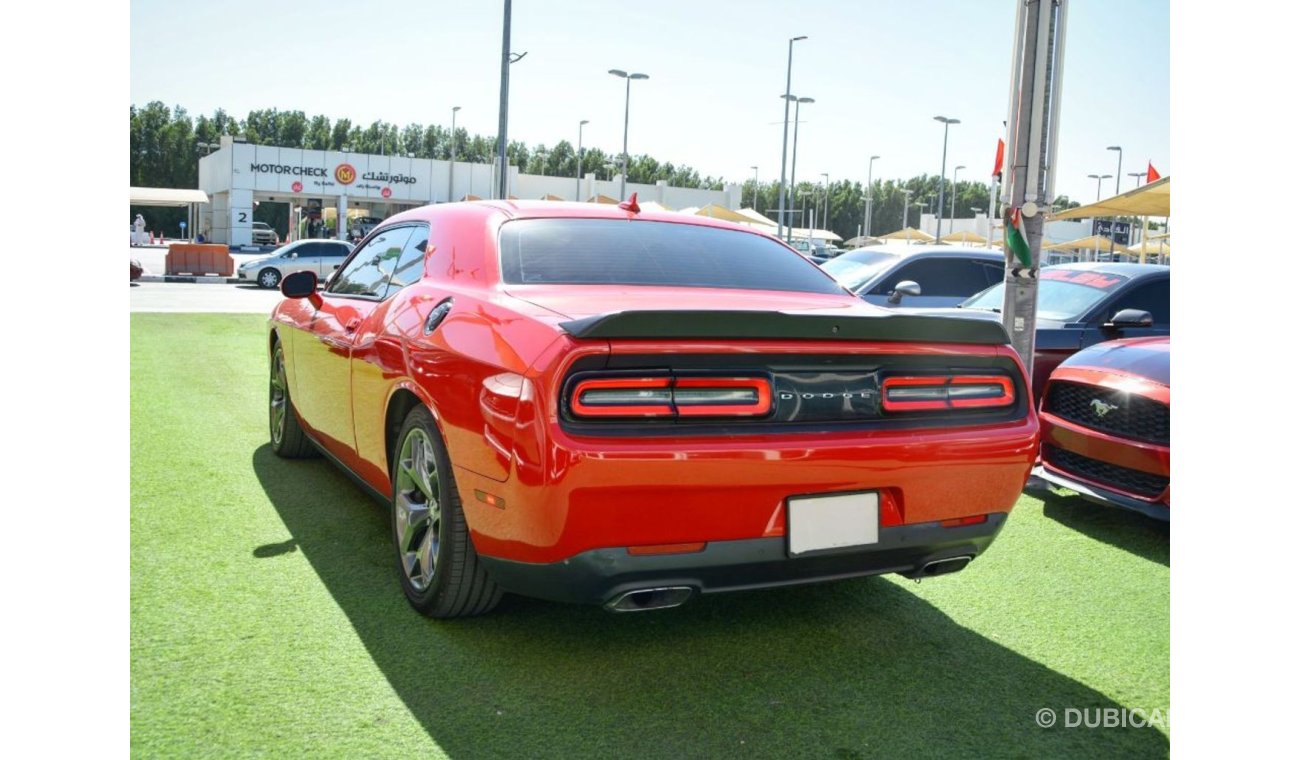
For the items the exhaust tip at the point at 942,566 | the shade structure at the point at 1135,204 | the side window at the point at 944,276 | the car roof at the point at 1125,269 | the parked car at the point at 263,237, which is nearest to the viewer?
the exhaust tip at the point at 942,566

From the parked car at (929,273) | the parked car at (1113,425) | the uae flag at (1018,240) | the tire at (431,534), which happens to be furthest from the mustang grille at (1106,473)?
the parked car at (929,273)

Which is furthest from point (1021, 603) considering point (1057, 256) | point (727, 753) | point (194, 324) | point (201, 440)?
point (1057, 256)

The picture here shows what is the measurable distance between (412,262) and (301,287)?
96 centimetres

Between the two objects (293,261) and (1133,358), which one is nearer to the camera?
(1133,358)

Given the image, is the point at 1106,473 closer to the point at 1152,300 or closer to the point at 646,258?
the point at 646,258

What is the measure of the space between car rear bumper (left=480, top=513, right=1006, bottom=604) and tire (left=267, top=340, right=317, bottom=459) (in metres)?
2.95

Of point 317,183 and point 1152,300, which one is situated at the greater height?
point 317,183

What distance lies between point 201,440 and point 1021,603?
15.6ft

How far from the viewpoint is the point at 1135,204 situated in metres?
17.2

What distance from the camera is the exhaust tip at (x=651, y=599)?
2.75 metres

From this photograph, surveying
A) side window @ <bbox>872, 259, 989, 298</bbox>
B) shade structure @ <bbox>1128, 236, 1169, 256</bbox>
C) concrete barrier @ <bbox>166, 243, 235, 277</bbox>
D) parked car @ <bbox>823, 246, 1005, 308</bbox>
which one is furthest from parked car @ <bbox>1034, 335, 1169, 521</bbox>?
concrete barrier @ <bbox>166, 243, 235, 277</bbox>

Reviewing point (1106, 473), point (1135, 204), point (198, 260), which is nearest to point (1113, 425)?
point (1106, 473)

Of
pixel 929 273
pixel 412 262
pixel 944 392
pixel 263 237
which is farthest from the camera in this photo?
pixel 263 237

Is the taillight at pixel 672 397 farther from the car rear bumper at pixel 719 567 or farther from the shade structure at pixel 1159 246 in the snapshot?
the shade structure at pixel 1159 246
